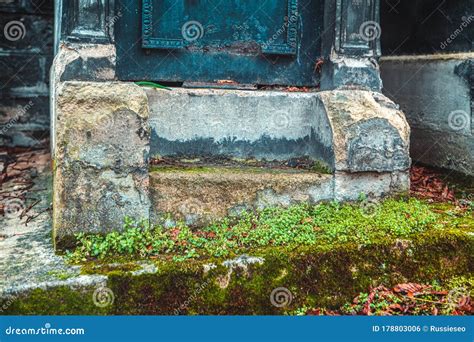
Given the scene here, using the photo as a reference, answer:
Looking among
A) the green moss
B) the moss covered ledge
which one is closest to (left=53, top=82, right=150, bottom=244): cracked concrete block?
the moss covered ledge

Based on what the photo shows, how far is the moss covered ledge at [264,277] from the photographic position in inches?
112

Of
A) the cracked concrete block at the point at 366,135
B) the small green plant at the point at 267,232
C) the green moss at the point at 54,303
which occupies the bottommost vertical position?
the green moss at the point at 54,303

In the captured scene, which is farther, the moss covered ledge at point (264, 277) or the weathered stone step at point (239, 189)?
the weathered stone step at point (239, 189)

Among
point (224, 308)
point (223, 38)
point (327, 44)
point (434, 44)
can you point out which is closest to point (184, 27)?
point (223, 38)

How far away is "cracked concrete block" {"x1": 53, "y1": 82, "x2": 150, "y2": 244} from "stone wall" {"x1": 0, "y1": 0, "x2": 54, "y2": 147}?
3.39 meters

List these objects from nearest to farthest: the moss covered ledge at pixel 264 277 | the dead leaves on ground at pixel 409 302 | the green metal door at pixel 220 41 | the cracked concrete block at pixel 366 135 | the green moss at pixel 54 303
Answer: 1. the green moss at pixel 54 303
2. the moss covered ledge at pixel 264 277
3. the dead leaves on ground at pixel 409 302
4. the cracked concrete block at pixel 366 135
5. the green metal door at pixel 220 41

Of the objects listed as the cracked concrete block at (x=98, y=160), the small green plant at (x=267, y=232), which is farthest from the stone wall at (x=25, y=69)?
the small green plant at (x=267, y=232)

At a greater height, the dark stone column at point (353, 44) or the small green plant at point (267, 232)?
the dark stone column at point (353, 44)

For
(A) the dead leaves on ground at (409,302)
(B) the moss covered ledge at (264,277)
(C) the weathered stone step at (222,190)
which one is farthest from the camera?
(C) the weathered stone step at (222,190)

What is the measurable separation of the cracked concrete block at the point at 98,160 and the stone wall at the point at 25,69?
3393mm

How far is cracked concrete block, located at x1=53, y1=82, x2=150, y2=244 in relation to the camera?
3.20m

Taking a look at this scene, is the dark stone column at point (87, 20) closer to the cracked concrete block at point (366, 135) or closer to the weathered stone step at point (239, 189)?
the weathered stone step at point (239, 189)

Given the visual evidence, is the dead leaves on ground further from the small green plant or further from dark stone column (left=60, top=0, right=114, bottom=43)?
dark stone column (left=60, top=0, right=114, bottom=43)

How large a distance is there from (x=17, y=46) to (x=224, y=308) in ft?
15.6
